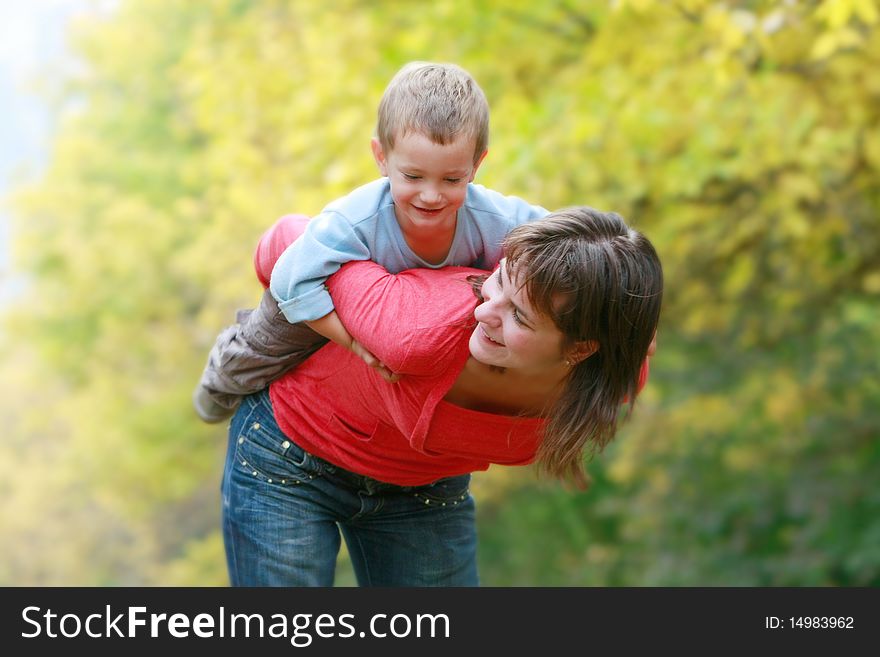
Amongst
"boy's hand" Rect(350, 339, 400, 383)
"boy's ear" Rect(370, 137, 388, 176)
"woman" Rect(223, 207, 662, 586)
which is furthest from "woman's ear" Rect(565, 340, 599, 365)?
"boy's ear" Rect(370, 137, 388, 176)

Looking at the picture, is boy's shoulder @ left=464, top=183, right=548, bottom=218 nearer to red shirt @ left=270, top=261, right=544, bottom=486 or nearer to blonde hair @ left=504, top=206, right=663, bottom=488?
red shirt @ left=270, top=261, right=544, bottom=486

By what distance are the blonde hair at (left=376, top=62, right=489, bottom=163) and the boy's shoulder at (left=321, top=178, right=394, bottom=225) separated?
9cm

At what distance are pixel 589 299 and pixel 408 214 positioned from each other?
1.51ft

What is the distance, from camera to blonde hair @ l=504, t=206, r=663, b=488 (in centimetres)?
209

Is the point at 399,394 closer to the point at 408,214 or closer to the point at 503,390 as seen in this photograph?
the point at 503,390

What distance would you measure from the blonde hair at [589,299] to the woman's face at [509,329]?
0.07 feet

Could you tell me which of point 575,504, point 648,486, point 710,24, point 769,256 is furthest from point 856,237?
point 575,504

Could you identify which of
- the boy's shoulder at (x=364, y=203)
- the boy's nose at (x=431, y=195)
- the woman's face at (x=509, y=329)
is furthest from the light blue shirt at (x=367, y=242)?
the woman's face at (x=509, y=329)

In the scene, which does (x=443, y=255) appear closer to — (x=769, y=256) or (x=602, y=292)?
(x=602, y=292)

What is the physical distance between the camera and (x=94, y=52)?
67.1ft

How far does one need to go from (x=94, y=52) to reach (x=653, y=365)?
541 inches

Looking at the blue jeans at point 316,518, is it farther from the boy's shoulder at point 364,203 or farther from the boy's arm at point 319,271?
the boy's shoulder at point 364,203

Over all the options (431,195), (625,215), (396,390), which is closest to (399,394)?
(396,390)
